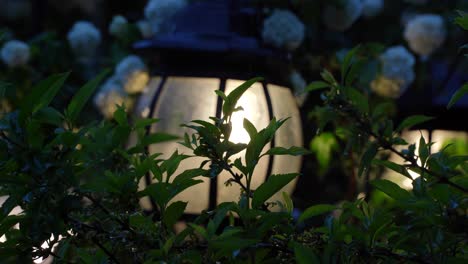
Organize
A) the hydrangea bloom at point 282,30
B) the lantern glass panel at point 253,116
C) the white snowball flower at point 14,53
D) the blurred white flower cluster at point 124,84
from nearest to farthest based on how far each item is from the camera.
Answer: the lantern glass panel at point 253,116 < the hydrangea bloom at point 282,30 < the blurred white flower cluster at point 124,84 < the white snowball flower at point 14,53

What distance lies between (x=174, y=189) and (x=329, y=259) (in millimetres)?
217

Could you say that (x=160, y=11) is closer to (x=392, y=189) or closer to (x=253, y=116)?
(x=253, y=116)

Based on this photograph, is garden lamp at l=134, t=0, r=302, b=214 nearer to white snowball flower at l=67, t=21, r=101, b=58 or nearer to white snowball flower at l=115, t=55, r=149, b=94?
white snowball flower at l=115, t=55, r=149, b=94

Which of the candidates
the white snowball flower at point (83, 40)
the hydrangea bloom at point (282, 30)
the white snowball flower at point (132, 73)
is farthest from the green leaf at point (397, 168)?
the white snowball flower at point (83, 40)

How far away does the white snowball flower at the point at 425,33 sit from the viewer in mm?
3184

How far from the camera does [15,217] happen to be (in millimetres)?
969

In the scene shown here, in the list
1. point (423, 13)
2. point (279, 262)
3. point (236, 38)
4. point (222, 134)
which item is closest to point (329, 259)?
point (279, 262)

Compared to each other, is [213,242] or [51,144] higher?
[51,144]

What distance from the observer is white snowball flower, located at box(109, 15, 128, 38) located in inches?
132

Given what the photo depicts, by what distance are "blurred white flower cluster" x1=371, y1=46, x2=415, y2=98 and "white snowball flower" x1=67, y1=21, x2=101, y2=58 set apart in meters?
1.25

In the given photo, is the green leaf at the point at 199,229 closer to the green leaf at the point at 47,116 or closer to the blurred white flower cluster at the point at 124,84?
the green leaf at the point at 47,116

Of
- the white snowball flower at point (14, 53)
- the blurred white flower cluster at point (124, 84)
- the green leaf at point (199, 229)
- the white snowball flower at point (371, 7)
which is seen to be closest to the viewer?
the green leaf at point (199, 229)

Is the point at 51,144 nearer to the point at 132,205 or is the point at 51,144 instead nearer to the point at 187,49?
the point at 132,205

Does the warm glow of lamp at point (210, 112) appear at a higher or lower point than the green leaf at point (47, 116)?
lower
